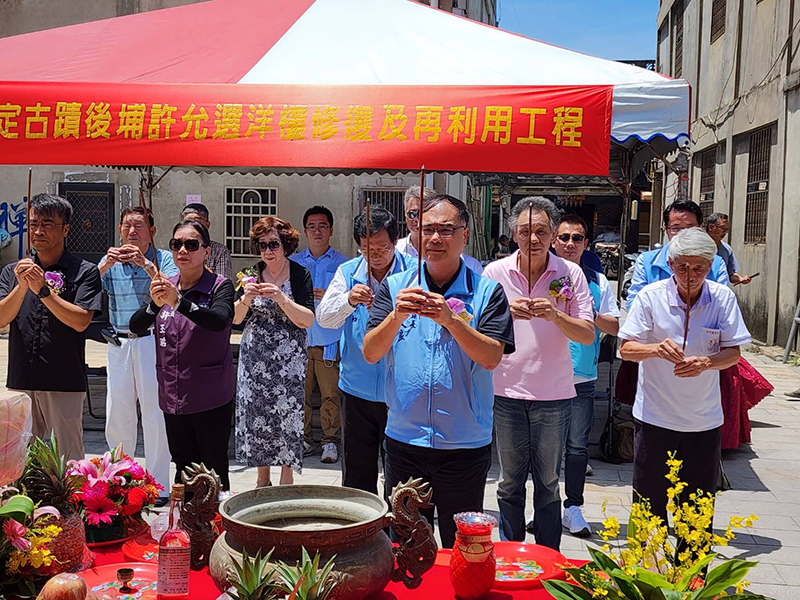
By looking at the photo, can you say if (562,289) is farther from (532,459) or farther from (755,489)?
(755,489)

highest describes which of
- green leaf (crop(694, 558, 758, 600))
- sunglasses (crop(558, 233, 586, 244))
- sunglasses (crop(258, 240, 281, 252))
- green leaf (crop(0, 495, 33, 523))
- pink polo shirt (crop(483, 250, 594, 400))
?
sunglasses (crop(558, 233, 586, 244))

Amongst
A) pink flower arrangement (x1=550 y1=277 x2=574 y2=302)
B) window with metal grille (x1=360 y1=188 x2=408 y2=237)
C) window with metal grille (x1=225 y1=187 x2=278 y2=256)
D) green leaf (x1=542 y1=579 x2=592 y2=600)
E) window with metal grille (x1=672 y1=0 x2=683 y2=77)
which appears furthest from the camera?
window with metal grille (x1=672 y1=0 x2=683 y2=77)

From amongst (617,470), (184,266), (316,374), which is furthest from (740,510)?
(184,266)

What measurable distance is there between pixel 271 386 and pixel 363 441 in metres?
0.85

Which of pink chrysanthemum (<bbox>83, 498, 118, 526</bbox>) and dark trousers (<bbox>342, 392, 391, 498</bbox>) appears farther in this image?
dark trousers (<bbox>342, 392, 391, 498</bbox>)

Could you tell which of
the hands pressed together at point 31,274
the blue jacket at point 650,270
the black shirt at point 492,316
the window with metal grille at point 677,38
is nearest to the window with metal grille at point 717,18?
the window with metal grille at point 677,38

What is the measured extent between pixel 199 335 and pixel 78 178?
1050 cm

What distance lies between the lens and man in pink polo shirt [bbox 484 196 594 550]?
12.0ft

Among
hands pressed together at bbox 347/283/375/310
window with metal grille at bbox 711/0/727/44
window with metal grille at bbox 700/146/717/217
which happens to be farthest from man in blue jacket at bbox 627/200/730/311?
window with metal grille at bbox 711/0/727/44

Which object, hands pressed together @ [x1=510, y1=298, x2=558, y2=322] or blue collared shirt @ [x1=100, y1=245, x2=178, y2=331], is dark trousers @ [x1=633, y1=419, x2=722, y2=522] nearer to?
hands pressed together @ [x1=510, y1=298, x2=558, y2=322]

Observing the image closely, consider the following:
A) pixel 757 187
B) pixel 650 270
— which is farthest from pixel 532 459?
pixel 757 187

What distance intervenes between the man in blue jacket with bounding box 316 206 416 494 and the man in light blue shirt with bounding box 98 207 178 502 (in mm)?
1291

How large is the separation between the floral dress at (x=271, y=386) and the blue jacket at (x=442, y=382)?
176 centimetres

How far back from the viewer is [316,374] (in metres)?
6.33
